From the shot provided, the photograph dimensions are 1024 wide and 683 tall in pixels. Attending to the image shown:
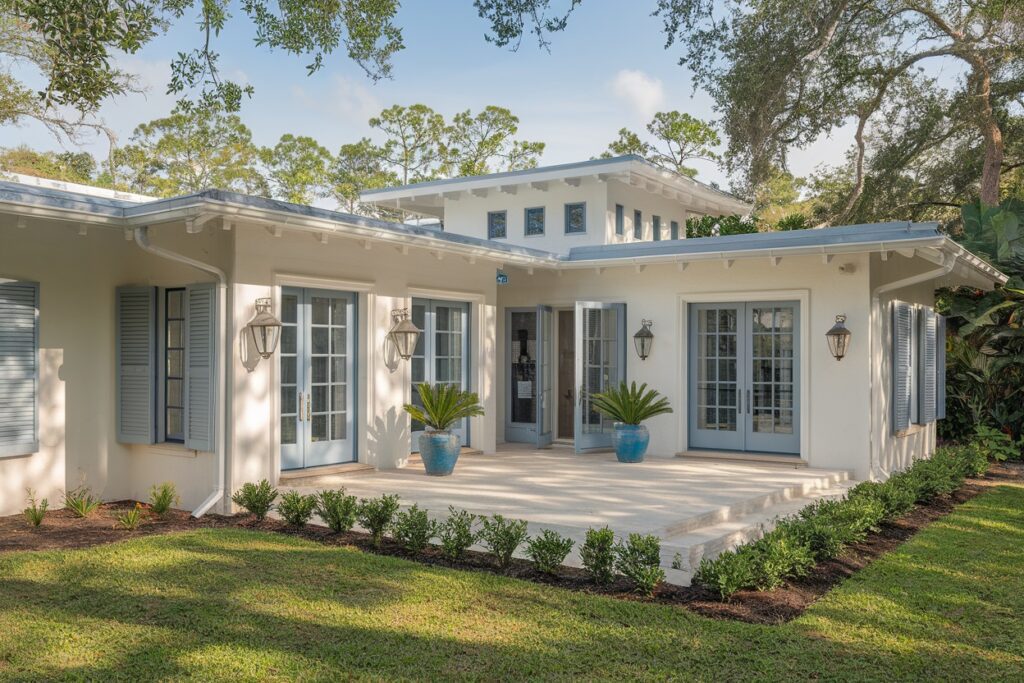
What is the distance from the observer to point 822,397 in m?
10.1

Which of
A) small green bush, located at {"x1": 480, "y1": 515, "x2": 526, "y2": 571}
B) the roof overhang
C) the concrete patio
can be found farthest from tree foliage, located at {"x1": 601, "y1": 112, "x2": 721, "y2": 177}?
small green bush, located at {"x1": 480, "y1": 515, "x2": 526, "y2": 571}

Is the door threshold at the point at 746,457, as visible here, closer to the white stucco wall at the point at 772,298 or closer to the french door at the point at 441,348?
the white stucco wall at the point at 772,298

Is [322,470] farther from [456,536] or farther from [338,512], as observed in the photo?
[456,536]

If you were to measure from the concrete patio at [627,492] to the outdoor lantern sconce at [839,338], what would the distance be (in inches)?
54.5

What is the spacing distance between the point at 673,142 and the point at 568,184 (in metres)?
19.4

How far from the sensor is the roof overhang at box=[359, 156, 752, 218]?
1305 cm

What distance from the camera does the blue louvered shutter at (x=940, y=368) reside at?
12703 mm

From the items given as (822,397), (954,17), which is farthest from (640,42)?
(954,17)

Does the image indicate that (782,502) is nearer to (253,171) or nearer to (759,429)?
(759,429)

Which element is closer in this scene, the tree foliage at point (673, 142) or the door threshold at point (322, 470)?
the door threshold at point (322, 470)

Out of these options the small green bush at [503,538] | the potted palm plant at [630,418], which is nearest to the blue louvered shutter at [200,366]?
the small green bush at [503,538]

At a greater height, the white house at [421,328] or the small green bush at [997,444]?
the white house at [421,328]

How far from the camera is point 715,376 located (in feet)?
36.0

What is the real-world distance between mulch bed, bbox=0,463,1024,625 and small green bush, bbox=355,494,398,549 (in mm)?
82
